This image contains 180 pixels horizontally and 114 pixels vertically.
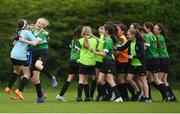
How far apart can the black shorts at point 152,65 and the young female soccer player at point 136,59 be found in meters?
0.54

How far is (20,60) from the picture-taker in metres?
16.8

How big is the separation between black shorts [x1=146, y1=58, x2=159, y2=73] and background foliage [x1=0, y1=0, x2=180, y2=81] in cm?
629

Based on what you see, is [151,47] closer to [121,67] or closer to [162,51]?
[162,51]

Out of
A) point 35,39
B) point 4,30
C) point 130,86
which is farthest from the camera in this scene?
point 4,30

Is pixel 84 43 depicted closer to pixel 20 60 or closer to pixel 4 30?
pixel 20 60

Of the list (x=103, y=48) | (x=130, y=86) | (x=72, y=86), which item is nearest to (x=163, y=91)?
(x=130, y=86)

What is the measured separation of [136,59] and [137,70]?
0.87ft

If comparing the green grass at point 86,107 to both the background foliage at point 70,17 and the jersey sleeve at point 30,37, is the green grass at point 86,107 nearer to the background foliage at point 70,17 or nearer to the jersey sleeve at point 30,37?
the jersey sleeve at point 30,37

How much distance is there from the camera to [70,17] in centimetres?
2395

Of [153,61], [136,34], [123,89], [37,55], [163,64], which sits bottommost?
[123,89]

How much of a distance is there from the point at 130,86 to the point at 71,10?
7.04 meters

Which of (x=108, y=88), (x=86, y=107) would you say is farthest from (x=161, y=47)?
(x=86, y=107)

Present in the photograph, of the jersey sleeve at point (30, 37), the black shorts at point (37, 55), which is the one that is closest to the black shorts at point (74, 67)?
the black shorts at point (37, 55)

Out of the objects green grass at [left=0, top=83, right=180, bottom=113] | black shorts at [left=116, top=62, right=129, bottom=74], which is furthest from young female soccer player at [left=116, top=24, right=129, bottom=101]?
green grass at [left=0, top=83, right=180, bottom=113]
